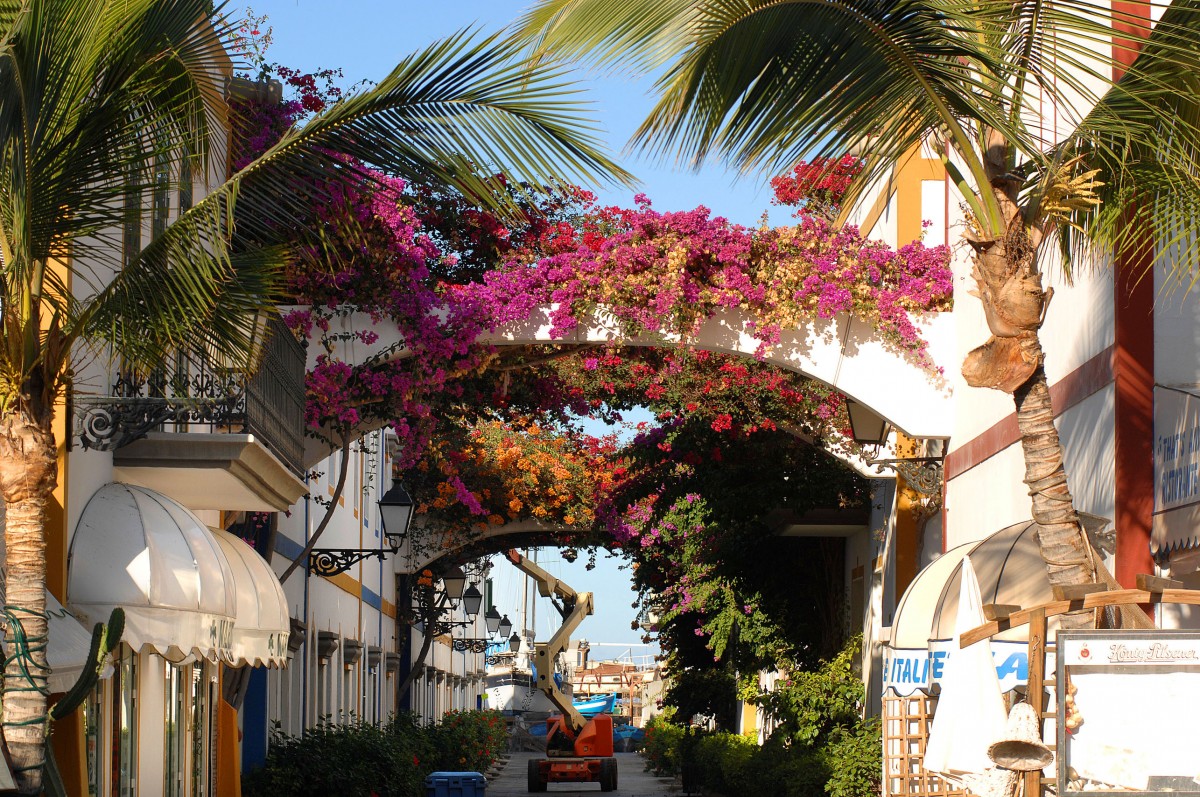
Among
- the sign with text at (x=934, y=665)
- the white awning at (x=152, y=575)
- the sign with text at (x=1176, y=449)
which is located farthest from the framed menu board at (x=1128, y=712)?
the white awning at (x=152, y=575)

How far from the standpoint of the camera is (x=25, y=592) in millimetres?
A: 7180

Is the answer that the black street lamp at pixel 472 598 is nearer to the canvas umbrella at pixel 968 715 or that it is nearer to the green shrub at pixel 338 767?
the green shrub at pixel 338 767

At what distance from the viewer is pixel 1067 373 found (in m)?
11.1

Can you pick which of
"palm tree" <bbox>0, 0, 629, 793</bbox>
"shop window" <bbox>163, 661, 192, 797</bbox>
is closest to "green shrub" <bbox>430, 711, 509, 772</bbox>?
"shop window" <bbox>163, 661, 192, 797</bbox>

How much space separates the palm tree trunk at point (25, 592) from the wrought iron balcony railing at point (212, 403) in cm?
122

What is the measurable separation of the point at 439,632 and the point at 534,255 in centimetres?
2081

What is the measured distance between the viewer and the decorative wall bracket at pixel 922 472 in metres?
15.5

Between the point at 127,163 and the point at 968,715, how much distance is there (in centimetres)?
483

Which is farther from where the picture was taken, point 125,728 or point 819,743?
point 819,743

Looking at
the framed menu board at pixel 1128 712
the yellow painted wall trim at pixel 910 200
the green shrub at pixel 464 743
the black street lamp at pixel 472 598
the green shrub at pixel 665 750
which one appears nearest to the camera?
the framed menu board at pixel 1128 712

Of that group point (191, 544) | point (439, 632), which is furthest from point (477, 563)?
point (191, 544)

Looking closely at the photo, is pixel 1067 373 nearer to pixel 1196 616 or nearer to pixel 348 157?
pixel 1196 616

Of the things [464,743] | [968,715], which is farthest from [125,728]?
[464,743]

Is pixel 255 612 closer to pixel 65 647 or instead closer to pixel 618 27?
pixel 65 647
